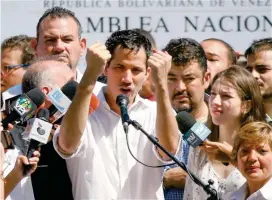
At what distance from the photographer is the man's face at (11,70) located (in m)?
9.16

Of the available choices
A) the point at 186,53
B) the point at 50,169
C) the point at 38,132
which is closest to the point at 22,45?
the point at 186,53

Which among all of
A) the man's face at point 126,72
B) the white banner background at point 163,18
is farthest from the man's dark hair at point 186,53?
the white banner background at point 163,18

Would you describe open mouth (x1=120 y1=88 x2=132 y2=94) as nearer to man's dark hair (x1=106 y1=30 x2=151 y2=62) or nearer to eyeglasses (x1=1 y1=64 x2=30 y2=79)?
man's dark hair (x1=106 y1=30 x2=151 y2=62)

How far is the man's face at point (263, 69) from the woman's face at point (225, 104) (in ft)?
3.38

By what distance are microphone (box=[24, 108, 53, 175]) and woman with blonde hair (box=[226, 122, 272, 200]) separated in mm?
1195

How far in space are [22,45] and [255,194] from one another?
3156 millimetres

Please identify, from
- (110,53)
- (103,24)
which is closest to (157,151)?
(110,53)

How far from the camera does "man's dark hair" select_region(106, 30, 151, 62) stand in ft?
23.4

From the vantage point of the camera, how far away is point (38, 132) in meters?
6.52

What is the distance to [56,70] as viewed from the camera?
24.0 ft

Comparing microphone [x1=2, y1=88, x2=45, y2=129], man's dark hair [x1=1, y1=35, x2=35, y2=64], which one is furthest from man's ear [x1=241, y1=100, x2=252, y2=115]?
man's dark hair [x1=1, y1=35, x2=35, y2=64]

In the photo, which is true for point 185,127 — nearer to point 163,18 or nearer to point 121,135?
point 121,135

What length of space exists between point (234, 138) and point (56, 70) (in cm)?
120

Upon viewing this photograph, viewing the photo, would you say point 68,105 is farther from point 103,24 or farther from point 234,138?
point 103,24
